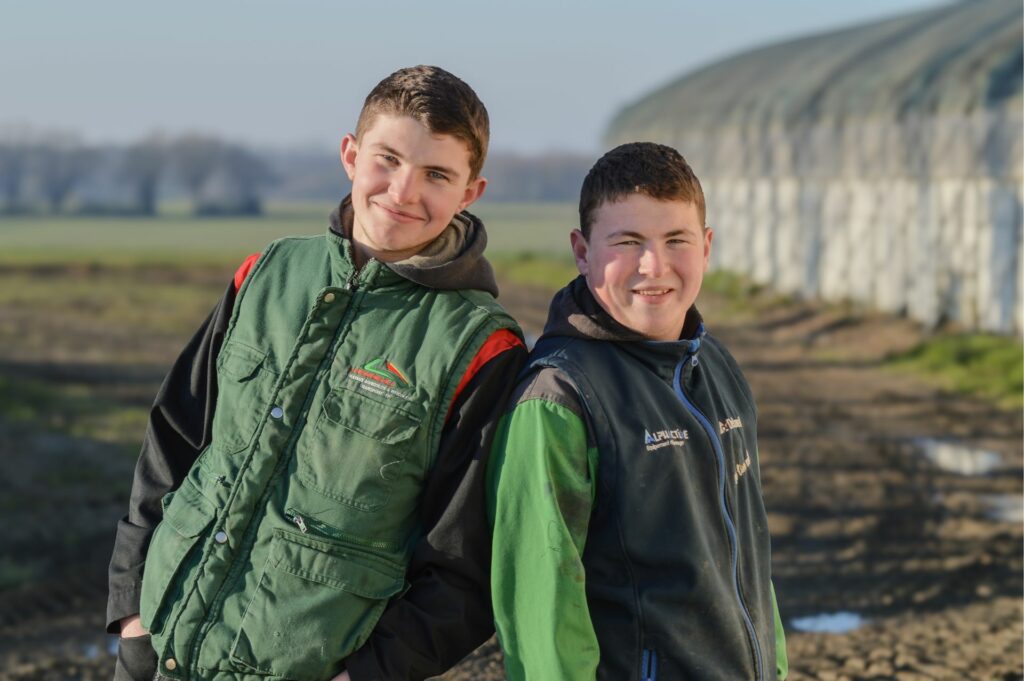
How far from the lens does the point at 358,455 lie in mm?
2287

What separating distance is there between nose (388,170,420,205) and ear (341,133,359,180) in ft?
0.56

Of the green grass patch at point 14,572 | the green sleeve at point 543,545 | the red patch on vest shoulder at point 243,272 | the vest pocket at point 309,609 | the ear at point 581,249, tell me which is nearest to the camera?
the green sleeve at point 543,545

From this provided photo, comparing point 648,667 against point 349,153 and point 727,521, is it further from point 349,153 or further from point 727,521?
point 349,153

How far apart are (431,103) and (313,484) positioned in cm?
73

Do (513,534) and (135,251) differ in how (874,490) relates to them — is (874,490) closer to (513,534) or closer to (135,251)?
(513,534)

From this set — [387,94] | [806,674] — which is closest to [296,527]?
[387,94]

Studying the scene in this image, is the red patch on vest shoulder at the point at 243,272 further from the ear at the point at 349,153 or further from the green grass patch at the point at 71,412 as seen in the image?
the green grass patch at the point at 71,412

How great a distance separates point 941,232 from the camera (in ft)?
40.4

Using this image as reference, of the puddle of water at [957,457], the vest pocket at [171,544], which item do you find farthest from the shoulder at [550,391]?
the puddle of water at [957,457]

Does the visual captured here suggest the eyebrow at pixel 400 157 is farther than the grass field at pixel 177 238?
No

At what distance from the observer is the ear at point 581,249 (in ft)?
8.01

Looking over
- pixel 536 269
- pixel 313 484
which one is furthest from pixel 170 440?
pixel 536 269

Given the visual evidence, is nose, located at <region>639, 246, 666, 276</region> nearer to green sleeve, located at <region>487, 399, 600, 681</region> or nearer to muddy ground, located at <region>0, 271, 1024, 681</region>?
green sleeve, located at <region>487, 399, 600, 681</region>

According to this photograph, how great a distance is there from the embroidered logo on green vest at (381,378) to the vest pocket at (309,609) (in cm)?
29
